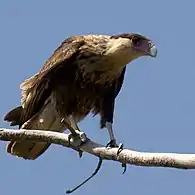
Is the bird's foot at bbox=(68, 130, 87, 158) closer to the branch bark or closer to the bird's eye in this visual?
the branch bark

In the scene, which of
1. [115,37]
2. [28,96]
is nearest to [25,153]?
[28,96]

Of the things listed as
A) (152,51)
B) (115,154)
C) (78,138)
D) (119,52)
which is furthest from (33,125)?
(115,154)

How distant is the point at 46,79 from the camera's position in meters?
7.49

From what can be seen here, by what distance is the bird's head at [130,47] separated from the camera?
22.0 feet

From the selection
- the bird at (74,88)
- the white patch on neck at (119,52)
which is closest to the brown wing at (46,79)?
the bird at (74,88)

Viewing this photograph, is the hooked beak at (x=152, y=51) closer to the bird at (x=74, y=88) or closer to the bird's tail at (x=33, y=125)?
the bird at (x=74, y=88)

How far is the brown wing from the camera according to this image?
295 inches

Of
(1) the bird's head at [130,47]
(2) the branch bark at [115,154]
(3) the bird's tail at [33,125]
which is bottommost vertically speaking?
(3) the bird's tail at [33,125]

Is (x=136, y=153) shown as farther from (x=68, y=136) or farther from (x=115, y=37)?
(x=115, y=37)

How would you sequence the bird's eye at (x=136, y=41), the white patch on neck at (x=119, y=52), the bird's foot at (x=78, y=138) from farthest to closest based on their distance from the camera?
the white patch on neck at (x=119, y=52) → the bird's eye at (x=136, y=41) → the bird's foot at (x=78, y=138)

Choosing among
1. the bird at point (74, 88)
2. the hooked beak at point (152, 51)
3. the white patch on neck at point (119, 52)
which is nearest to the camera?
the hooked beak at point (152, 51)

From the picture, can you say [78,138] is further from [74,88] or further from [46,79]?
[46,79]

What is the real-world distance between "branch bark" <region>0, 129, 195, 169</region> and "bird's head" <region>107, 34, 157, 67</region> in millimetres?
1103

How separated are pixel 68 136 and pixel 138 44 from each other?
1.26 meters
